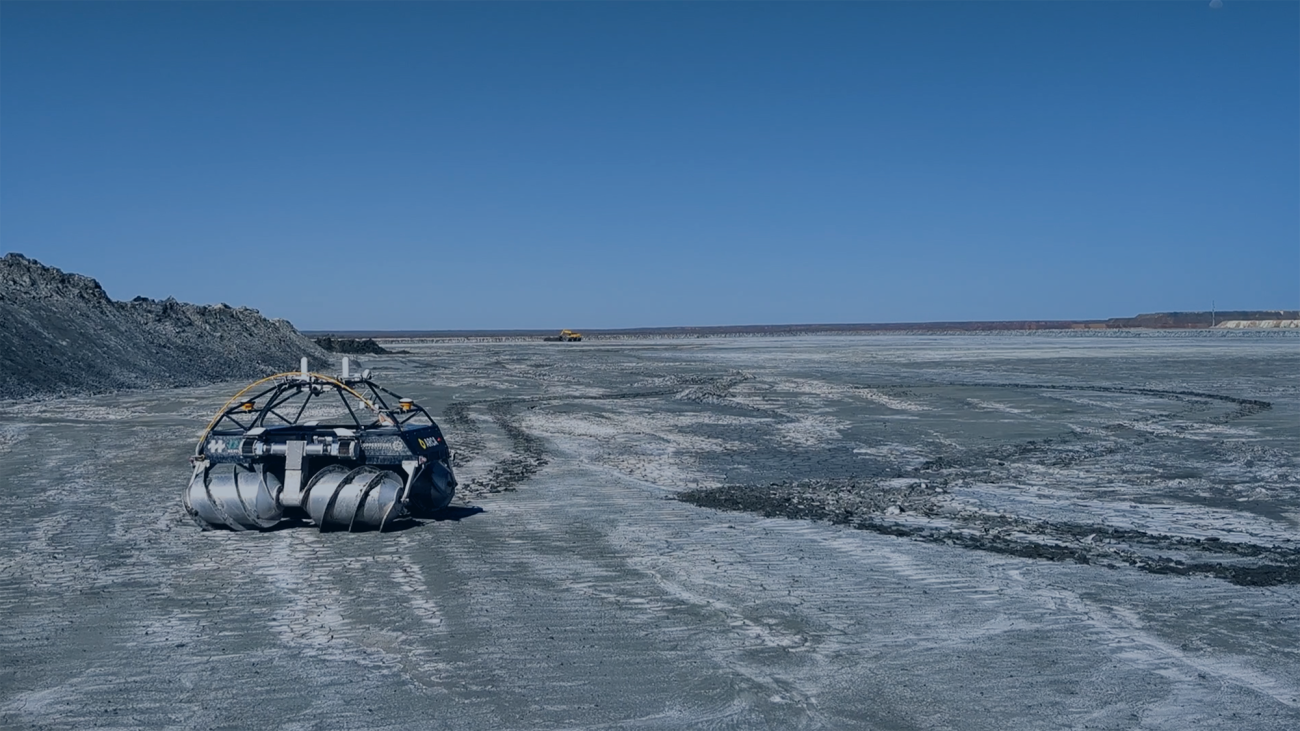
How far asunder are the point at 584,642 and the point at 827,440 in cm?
1272

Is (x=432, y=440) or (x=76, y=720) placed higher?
(x=432, y=440)

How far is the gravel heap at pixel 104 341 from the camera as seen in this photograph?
105 ft

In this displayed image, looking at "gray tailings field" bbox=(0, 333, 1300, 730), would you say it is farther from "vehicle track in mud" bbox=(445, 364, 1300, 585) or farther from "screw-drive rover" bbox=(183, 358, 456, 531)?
"screw-drive rover" bbox=(183, 358, 456, 531)

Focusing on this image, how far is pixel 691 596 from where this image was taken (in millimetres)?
7844

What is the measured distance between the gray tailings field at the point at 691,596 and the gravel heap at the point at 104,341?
17.3 m

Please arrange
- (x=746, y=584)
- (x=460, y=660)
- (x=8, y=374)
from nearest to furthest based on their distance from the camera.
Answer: (x=460, y=660) < (x=746, y=584) < (x=8, y=374)

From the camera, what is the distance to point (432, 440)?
10625 mm

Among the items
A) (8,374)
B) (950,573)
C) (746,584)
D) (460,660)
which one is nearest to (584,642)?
(460,660)

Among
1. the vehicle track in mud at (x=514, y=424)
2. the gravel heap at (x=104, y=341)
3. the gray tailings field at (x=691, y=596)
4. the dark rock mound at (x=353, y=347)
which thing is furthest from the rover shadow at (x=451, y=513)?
the dark rock mound at (x=353, y=347)

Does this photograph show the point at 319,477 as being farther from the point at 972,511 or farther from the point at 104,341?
the point at 104,341

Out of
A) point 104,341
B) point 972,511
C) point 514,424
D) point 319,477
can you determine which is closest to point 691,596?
point 319,477

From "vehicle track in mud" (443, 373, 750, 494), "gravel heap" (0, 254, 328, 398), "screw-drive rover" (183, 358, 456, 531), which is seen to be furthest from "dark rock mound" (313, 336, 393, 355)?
"screw-drive rover" (183, 358, 456, 531)

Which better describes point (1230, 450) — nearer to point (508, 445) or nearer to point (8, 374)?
point (508, 445)

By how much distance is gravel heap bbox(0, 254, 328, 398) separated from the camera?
32156 millimetres
